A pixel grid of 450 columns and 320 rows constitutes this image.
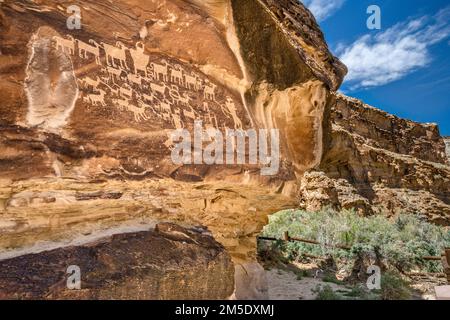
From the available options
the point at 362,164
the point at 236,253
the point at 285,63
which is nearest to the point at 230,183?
the point at 236,253

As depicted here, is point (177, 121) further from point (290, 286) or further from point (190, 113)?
point (290, 286)

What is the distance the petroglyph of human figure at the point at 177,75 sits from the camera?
2.20 metres

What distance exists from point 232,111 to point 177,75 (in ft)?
1.49

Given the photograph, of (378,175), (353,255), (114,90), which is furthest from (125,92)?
(378,175)

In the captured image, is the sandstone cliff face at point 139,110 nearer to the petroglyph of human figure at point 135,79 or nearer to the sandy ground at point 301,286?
the petroglyph of human figure at point 135,79

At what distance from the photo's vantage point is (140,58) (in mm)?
2094

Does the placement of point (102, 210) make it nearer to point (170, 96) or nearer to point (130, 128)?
point (130, 128)

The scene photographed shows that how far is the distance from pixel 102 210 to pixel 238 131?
1.01 meters

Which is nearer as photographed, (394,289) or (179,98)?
(179,98)

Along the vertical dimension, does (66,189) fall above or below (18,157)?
below

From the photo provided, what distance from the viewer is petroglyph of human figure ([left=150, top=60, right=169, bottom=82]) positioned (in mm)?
2137

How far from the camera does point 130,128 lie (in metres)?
1.95

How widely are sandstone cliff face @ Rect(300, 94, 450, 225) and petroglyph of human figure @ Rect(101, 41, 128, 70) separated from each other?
11113 millimetres

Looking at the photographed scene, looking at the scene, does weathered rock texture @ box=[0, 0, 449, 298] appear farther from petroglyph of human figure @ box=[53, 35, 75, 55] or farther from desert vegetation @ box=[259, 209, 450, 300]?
desert vegetation @ box=[259, 209, 450, 300]
